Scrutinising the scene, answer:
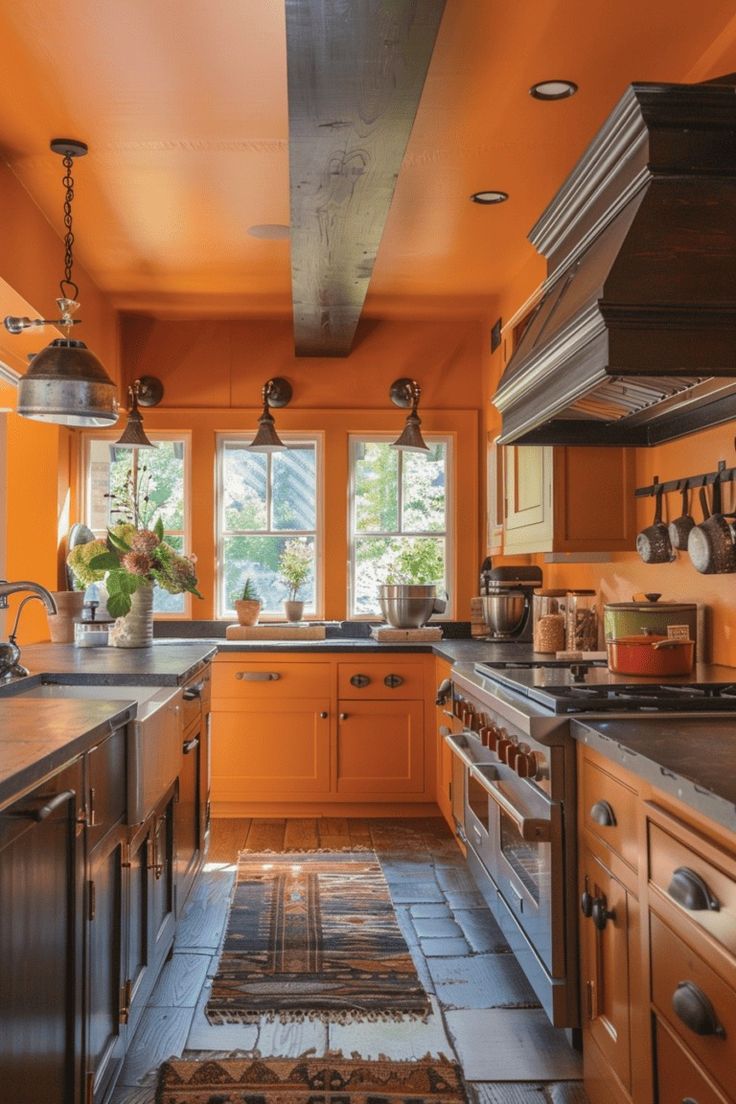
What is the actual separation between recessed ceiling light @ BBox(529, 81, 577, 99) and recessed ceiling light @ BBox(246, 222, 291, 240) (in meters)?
1.53

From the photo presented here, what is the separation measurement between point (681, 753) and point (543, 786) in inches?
28.0

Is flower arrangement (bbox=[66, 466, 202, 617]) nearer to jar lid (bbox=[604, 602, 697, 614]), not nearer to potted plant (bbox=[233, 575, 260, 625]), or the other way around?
potted plant (bbox=[233, 575, 260, 625])

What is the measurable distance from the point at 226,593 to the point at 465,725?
249cm

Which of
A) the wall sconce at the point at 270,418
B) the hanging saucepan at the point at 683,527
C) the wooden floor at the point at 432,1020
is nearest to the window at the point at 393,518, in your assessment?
the wall sconce at the point at 270,418

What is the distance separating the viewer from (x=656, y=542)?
3.26 meters

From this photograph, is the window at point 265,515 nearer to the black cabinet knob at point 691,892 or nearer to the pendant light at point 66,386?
the pendant light at point 66,386

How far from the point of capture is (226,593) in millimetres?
5734

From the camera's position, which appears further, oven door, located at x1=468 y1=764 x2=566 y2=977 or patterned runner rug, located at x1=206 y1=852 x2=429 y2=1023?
patterned runner rug, located at x1=206 y1=852 x2=429 y2=1023

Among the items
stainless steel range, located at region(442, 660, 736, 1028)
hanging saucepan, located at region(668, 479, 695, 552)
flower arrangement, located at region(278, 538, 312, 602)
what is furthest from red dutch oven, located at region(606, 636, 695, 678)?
flower arrangement, located at region(278, 538, 312, 602)

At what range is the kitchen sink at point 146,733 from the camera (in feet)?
7.68

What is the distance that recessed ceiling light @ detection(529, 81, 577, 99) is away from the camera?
296cm

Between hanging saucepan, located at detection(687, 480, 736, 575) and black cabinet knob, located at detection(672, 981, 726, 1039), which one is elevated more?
hanging saucepan, located at detection(687, 480, 736, 575)

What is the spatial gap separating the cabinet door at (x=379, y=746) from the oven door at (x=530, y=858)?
1888 mm

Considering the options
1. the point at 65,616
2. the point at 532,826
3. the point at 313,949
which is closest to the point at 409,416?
the point at 65,616
